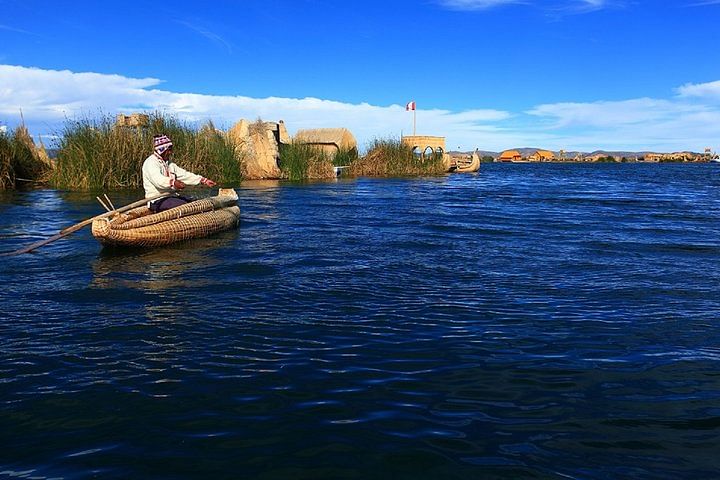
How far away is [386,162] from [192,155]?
61.9 feet

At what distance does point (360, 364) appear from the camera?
4.63 meters

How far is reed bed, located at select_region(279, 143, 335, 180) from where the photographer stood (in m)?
33.9

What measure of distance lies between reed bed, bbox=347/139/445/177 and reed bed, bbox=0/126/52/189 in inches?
790

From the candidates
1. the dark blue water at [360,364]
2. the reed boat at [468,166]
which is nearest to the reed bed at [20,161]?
the dark blue water at [360,364]

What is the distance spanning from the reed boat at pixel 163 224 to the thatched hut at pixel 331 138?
3102 centimetres

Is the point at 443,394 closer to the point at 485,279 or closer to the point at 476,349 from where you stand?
the point at 476,349

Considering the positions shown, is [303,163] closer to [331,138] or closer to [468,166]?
[331,138]

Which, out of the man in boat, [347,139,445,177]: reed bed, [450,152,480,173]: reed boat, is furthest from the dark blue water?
[450,152,480,173]: reed boat

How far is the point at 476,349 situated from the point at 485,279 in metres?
2.86

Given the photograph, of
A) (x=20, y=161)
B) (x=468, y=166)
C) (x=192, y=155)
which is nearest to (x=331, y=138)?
(x=468, y=166)

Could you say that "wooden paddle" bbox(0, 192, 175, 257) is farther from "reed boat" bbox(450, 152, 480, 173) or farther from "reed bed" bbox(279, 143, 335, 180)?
"reed boat" bbox(450, 152, 480, 173)

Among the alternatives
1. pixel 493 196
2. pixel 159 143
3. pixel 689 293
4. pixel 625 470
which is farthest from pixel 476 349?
pixel 493 196

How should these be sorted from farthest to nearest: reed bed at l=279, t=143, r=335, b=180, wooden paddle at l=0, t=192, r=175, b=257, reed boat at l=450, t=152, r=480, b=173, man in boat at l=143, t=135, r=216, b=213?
reed boat at l=450, t=152, r=480, b=173 → reed bed at l=279, t=143, r=335, b=180 → man in boat at l=143, t=135, r=216, b=213 → wooden paddle at l=0, t=192, r=175, b=257

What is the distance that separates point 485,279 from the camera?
7715 millimetres
